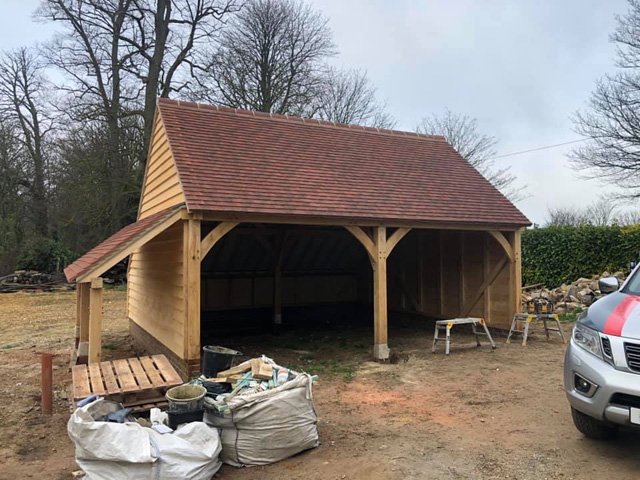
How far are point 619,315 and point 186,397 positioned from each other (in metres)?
3.66

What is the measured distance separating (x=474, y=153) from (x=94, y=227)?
21532 millimetres

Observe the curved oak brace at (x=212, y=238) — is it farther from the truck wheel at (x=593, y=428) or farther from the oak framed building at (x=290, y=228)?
the truck wheel at (x=593, y=428)

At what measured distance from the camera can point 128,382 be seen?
15.7ft

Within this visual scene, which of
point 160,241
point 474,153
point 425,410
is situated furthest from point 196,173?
point 474,153

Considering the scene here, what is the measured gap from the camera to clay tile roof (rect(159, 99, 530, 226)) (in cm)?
736

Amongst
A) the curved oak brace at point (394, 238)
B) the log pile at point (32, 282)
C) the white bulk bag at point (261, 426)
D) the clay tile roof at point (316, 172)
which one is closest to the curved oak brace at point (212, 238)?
the clay tile roof at point (316, 172)

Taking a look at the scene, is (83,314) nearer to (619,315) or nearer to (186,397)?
(186,397)

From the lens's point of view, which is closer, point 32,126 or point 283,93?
point 283,93

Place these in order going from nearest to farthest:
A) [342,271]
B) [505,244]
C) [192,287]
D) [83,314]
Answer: [192,287], [83,314], [505,244], [342,271]

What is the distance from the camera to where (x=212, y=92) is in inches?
810

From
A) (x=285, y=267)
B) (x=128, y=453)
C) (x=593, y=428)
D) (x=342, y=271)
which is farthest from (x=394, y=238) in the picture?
(x=342, y=271)

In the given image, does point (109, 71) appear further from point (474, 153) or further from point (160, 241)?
point (474, 153)

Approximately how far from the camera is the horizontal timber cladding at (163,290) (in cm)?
723

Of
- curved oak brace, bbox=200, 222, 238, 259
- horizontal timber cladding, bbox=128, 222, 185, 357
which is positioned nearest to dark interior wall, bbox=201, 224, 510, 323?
horizontal timber cladding, bbox=128, 222, 185, 357
